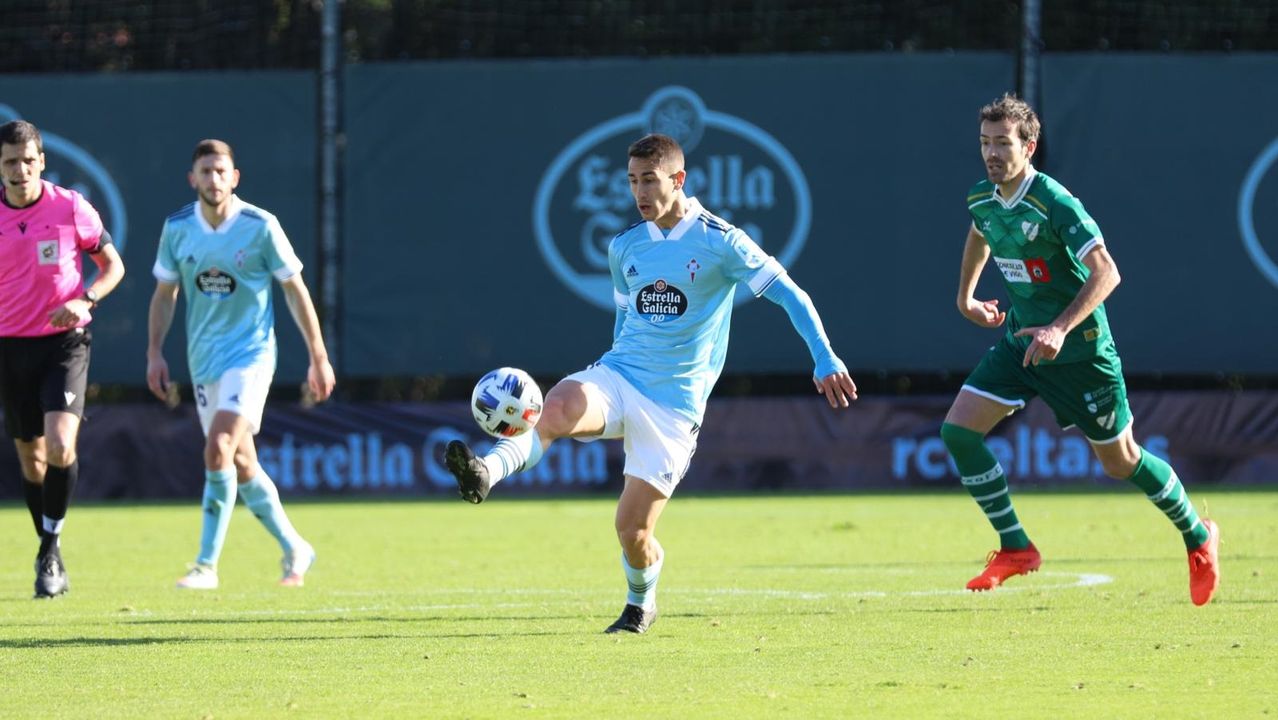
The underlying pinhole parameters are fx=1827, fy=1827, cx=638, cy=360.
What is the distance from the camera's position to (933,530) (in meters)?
13.6

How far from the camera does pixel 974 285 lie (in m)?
9.02

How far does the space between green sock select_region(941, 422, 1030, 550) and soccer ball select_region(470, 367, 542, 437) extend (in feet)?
8.13

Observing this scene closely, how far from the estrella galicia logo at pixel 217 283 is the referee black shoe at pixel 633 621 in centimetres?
362

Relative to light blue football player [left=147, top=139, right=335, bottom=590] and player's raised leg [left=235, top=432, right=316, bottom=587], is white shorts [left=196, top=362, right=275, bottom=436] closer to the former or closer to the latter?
light blue football player [left=147, top=139, right=335, bottom=590]

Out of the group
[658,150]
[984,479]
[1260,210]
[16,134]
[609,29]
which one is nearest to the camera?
[658,150]

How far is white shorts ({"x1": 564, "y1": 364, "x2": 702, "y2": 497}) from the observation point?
766cm

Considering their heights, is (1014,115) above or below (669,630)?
above

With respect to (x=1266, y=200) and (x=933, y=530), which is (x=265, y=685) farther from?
(x=1266, y=200)

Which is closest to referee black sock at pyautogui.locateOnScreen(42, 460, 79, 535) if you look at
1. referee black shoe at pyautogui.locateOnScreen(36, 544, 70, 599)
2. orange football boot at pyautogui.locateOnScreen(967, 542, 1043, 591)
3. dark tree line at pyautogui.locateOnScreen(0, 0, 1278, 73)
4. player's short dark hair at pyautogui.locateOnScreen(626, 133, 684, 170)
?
referee black shoe at pyautogui.locateOnScreen(36, 544, 70, 599)

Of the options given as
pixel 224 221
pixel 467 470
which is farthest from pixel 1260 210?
pixel 467 470

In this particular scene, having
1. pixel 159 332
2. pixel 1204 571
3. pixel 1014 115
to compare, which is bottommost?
pixel 1204 571

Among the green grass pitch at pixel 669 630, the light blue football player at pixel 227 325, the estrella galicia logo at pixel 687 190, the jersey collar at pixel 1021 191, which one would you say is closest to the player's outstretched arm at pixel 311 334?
the light blue football player at pixel 227 325

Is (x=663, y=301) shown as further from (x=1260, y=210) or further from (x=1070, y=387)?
(x=1260, y=210)

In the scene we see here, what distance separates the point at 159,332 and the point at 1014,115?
4.94m
